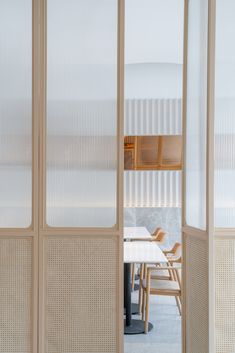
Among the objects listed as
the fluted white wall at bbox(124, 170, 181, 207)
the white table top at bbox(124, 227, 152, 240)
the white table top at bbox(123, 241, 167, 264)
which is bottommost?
the white table top at bbox(124, 227, 152, 240)

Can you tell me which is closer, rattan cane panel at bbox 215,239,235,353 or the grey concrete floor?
rattan cane panel at bbox 215,239,235,353

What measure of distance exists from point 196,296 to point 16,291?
1226 mm

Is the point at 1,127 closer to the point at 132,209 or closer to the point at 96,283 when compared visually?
the point at 96,283

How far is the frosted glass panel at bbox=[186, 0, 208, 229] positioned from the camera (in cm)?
280

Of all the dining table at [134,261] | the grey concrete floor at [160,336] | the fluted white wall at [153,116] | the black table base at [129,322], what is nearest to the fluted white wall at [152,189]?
the fluted white wall at [153,116]

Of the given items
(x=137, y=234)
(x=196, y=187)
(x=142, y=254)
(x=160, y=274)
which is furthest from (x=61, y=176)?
(x=137, y=234)

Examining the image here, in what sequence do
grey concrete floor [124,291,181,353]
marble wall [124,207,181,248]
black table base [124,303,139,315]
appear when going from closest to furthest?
grey concrete floor [124,291,181,353] < black table base [124,303,139,315] < marble wall [124,207,181,248]

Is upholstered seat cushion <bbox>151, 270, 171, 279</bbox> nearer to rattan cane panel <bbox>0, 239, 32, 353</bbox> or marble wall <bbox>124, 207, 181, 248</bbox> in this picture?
rattan cane panel <bbox>0, 239, 32, 353</bbox>

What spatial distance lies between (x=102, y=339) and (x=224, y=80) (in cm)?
191

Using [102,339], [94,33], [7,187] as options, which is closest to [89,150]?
[7,187]

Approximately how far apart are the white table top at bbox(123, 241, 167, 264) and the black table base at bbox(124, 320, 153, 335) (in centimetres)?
73

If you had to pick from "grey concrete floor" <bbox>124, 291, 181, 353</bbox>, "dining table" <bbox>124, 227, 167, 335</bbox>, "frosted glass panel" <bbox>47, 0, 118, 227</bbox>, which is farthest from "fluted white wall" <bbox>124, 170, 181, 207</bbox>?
"frosted glass panel" <bbox>47, 0, 118, 227</bbox>

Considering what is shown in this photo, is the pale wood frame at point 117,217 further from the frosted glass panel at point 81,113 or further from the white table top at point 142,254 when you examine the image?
the white table top at point 142,254

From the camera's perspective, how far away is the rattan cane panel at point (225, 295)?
277 centimetres
